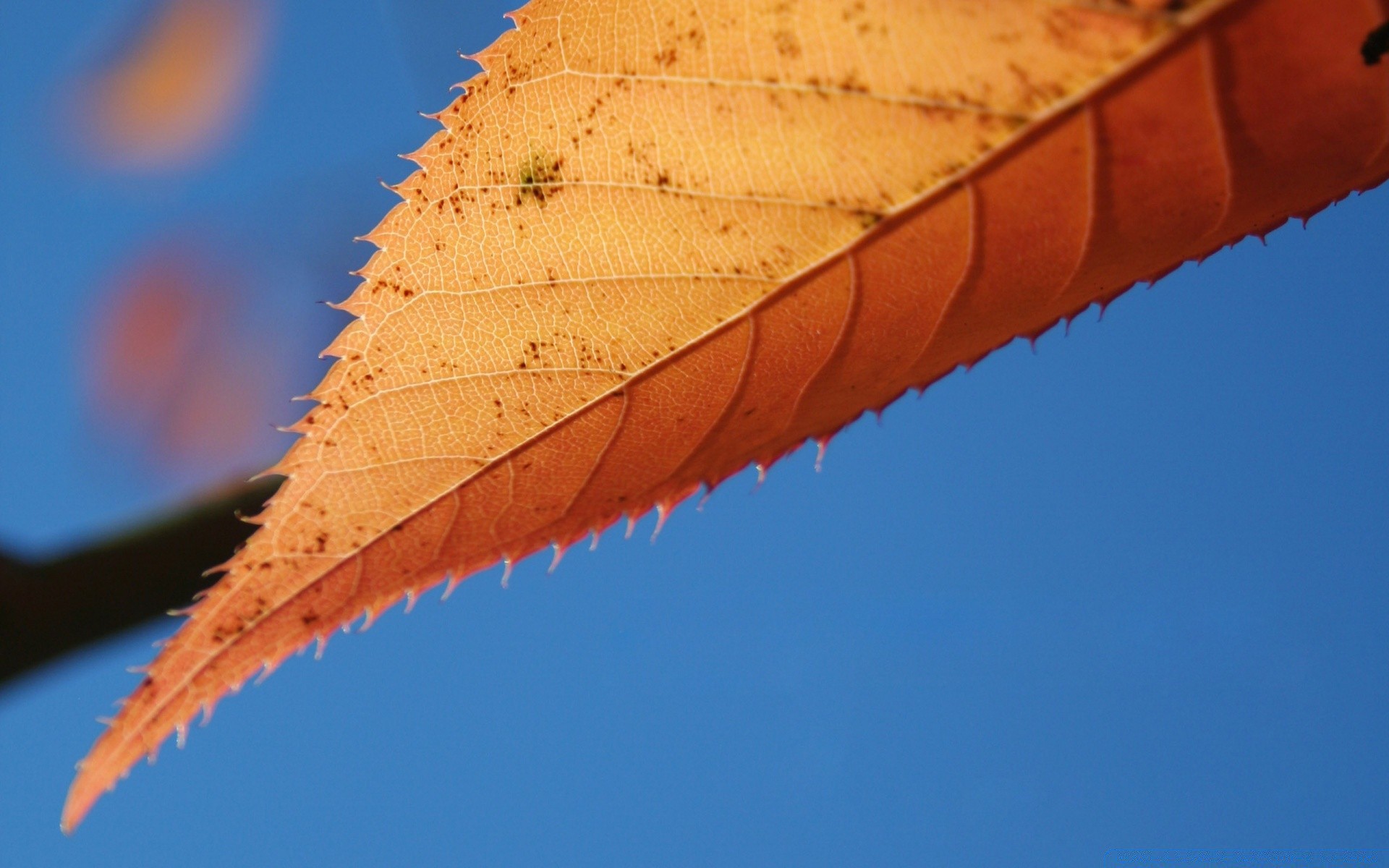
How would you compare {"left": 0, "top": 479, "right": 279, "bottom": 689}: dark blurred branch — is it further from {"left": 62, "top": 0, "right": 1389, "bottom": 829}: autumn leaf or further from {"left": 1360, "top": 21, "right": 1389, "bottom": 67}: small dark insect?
{"left": 1360, "top": 21, "right": 1389, "bottom": 67}: small dark insect

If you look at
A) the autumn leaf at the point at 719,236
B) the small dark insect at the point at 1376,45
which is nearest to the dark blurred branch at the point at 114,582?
the autumn leaf at the point at 719,236

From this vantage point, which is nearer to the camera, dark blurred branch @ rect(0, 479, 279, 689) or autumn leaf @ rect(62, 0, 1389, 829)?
autumn leaf @ rect(62, 0, 1389, 829)

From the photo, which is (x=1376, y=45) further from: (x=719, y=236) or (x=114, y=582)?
(x=114, y=582)

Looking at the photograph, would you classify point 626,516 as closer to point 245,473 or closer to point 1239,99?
point 1239,99

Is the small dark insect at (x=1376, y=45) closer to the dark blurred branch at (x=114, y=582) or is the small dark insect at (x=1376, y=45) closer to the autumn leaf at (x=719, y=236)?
the autumn leaf at (x=719, y=236)

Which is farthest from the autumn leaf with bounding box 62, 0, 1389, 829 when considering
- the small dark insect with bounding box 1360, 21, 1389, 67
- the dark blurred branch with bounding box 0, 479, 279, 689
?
the dark blurred branch with bounding box 0, 479, 279, 689

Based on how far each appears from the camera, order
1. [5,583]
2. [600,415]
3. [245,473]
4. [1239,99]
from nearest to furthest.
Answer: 1. [1239,99]
2. [600,415]
3. [5,583]
4. [245,473]

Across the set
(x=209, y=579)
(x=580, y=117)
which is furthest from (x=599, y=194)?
(x=209, y=579)

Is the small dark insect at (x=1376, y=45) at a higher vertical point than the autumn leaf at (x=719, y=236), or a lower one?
higher
